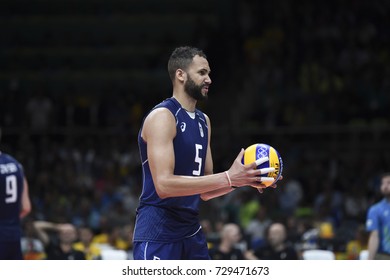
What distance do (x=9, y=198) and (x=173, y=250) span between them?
2.96 meters

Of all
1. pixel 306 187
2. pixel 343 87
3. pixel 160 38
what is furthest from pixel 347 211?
pixel 160 38

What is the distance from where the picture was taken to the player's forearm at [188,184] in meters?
6.11

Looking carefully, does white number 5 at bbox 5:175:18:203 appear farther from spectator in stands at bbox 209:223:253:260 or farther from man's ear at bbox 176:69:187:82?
spectator in stands at bbox 209:223:253:260

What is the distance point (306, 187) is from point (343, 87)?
3.10 metres

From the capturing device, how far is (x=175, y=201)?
21.5 feet

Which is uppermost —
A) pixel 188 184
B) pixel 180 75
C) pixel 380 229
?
pixel 180 75

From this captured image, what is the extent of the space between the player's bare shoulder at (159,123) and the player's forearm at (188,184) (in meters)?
0.35

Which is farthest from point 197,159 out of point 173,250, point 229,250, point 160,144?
point 229,250

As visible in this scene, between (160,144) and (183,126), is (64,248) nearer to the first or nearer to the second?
(183,126)

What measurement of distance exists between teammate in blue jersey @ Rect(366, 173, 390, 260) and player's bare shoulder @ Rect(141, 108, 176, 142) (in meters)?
4.57

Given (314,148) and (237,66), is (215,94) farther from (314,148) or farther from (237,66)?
(314,148)

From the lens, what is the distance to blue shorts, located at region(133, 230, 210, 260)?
645cm

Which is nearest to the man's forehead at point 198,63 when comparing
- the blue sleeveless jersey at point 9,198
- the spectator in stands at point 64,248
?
the blue sleeveless jersey at point 9,198

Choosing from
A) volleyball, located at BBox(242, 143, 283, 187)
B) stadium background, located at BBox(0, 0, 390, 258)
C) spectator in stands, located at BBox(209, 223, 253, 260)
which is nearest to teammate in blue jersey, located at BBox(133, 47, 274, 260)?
volleyball, located at BBox(242, 143, 283, 187)
